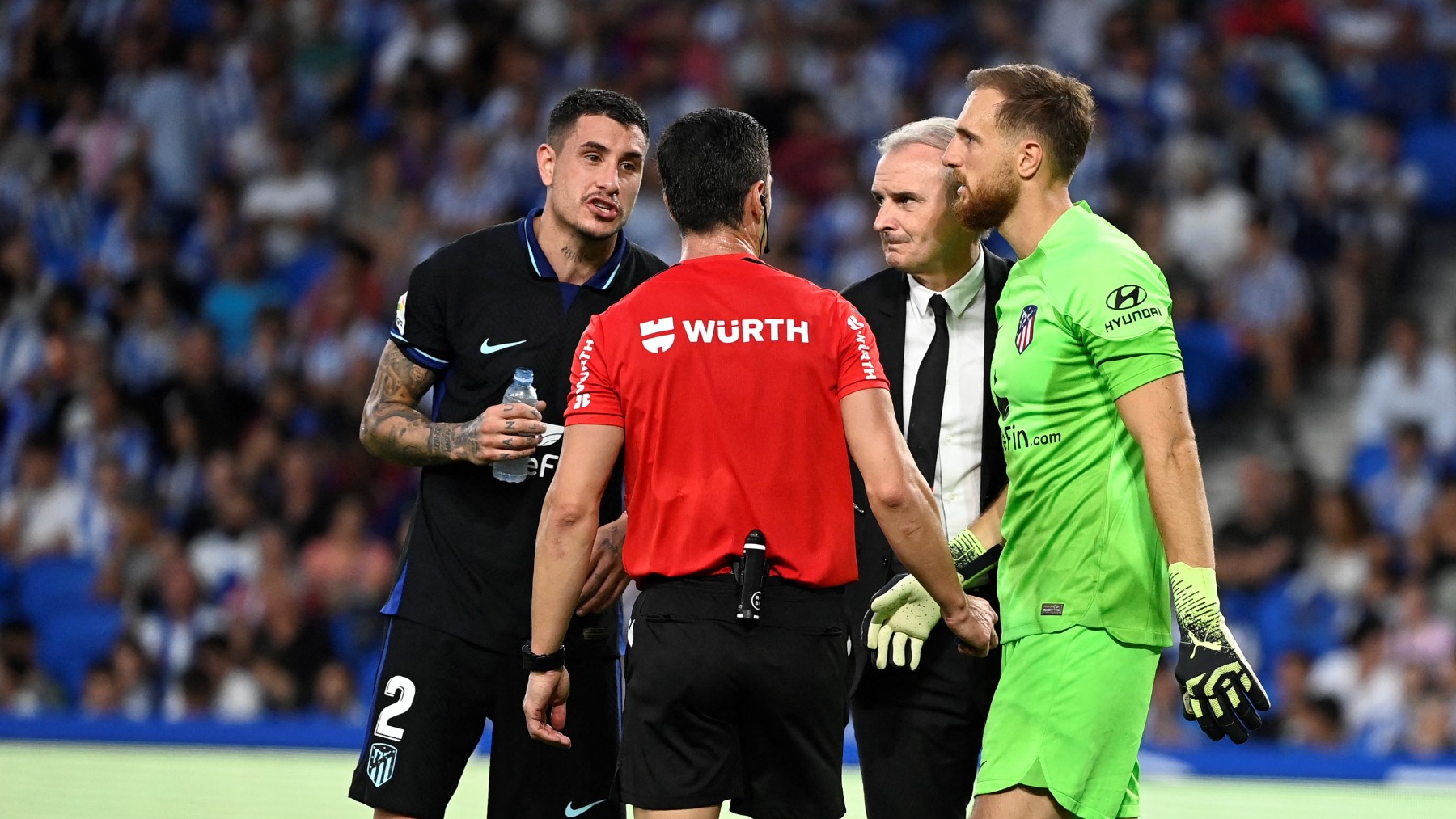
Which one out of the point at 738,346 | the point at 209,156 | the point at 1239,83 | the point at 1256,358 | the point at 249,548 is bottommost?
the point at 249,548

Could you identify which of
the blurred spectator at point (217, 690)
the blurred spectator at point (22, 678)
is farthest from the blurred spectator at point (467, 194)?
the blurred spectator at point (22, 678)

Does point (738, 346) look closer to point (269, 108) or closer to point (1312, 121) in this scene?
point (1312, 121)

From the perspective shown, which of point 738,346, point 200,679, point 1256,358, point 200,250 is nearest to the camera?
point 738,346

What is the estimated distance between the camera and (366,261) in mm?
13461

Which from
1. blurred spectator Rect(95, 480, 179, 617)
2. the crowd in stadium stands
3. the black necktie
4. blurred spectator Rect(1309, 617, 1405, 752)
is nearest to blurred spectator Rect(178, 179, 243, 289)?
the crowd in stadium stands

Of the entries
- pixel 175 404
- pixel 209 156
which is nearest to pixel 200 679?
pixel 175 404

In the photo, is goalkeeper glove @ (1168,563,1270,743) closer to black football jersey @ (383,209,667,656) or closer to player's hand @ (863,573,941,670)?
player's hand @ (863,573,941,670)

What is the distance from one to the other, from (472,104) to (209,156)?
2.40 meters

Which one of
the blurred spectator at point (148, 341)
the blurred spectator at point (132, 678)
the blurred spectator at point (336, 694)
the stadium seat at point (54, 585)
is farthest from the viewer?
the blurred spectator at point (148, 341)

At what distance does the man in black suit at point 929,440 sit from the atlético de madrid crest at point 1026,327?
0.65 meters

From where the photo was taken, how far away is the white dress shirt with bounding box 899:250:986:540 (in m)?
4.84

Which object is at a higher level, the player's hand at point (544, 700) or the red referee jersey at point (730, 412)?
the red referee jersey at point (730, 412)

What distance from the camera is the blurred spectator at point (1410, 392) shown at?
11.5 m

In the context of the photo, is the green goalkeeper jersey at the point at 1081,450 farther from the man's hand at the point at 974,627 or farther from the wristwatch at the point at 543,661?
the wristwatch at the point at 543,661
